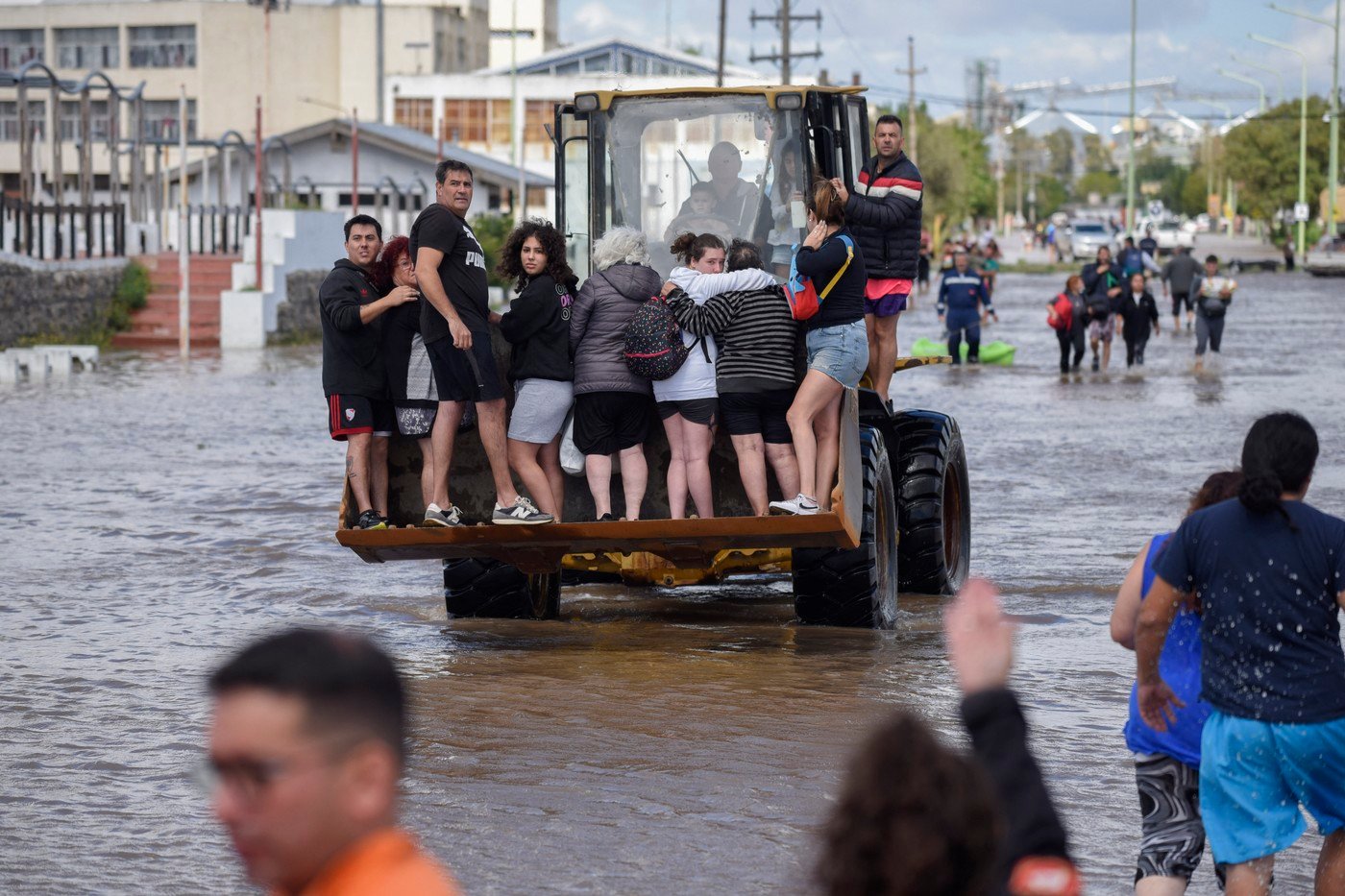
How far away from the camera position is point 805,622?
9.88 metres

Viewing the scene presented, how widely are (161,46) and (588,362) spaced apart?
3025 inches

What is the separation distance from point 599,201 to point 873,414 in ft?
5.92

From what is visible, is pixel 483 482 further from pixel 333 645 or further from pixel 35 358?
pixel 35 358

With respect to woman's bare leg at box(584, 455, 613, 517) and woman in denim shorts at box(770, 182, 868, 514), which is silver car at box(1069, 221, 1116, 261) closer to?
woman in denim shorts at box(770, 182, 868, 514)

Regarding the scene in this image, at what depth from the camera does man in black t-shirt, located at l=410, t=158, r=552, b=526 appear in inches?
345

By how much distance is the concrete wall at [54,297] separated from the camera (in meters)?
30.0

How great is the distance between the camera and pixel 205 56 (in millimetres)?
80875

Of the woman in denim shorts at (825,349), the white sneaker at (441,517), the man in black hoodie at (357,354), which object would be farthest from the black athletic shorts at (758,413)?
the man in black hoodie at (357,354)

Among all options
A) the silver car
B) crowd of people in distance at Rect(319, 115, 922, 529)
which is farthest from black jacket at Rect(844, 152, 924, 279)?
the silver car

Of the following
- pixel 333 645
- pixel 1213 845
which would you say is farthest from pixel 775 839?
pixel 333 645

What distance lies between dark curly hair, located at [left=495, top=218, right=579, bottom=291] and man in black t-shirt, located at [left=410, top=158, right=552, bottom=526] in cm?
13

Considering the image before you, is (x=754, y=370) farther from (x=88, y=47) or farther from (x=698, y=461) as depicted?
(x=88, y=47)

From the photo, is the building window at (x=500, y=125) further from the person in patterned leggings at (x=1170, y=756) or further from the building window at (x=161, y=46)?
the person in patterned leggings at (x=1170, y=756)

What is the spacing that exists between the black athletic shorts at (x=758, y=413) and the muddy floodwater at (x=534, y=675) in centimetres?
105
